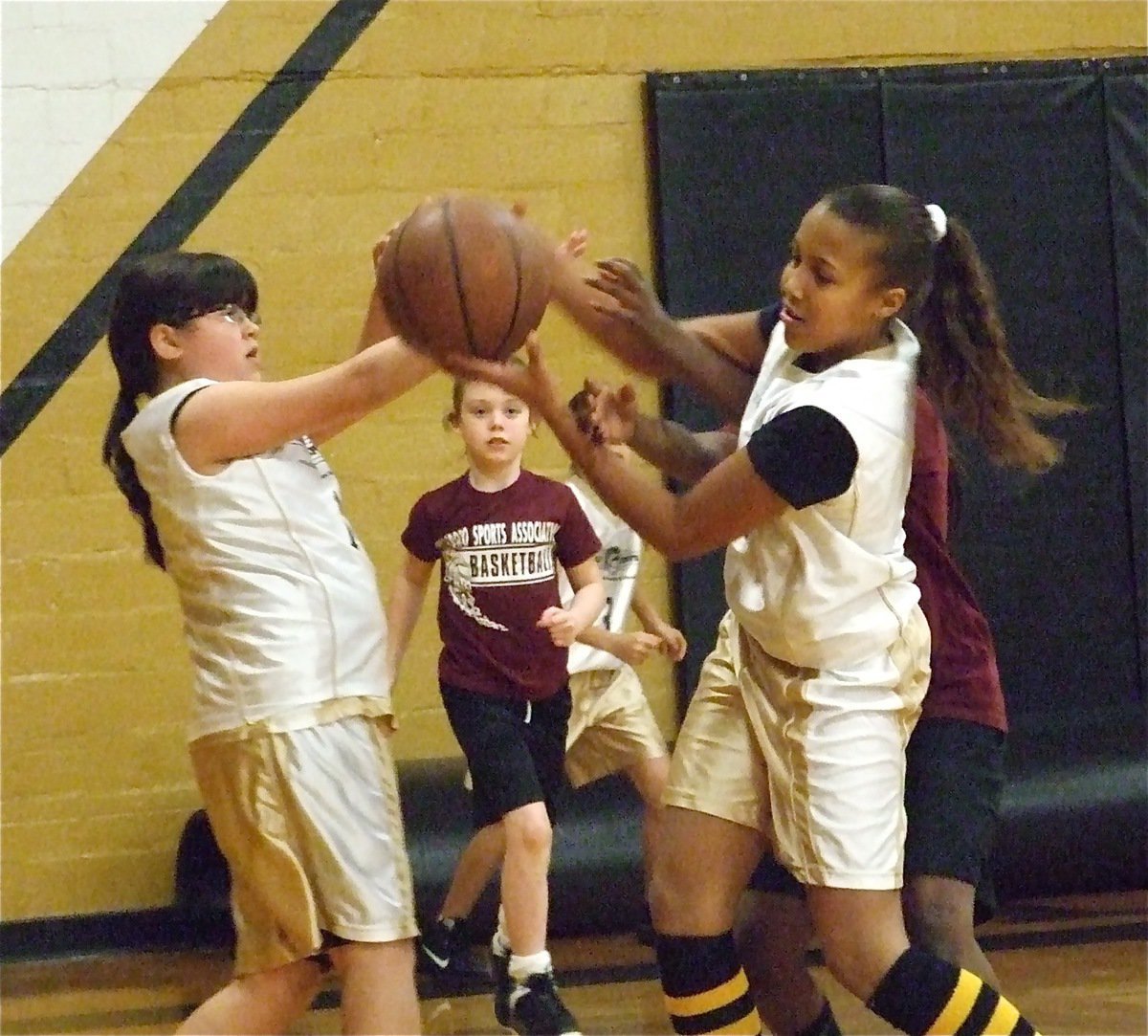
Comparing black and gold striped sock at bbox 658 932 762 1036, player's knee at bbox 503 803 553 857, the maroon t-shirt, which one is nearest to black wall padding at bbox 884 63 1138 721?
the maroon t-shirt

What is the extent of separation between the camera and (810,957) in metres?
4.53

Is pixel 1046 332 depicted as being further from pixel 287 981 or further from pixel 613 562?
pixel 287 981

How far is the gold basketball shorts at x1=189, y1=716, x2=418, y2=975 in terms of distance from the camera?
2.61 metres

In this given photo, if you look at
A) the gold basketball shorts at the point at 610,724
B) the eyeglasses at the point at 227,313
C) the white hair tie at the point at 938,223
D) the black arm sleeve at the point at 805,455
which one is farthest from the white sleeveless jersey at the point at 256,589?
the gold basketball shorts at the point at 610,724

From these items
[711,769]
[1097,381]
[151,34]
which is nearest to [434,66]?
[151,34]

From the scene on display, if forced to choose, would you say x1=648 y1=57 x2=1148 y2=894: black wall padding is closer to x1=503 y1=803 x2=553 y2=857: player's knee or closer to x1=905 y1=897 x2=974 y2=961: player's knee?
x1=503 y1=803 x2=553 y2=857: player's knee

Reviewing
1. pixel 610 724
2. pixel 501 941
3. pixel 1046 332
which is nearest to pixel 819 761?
pixel 501 941

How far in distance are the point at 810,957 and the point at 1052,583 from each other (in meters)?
1.84

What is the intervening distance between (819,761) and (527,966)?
141 centimetres

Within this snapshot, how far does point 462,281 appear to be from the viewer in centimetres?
249

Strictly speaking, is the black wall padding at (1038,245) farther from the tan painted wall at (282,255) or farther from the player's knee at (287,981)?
the player's knee at (287,981)

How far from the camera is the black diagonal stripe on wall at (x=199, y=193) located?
204 inches

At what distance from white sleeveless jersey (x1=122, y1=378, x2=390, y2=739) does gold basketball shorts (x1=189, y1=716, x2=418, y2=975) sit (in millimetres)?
57

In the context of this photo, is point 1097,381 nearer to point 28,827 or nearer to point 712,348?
point 712,348
